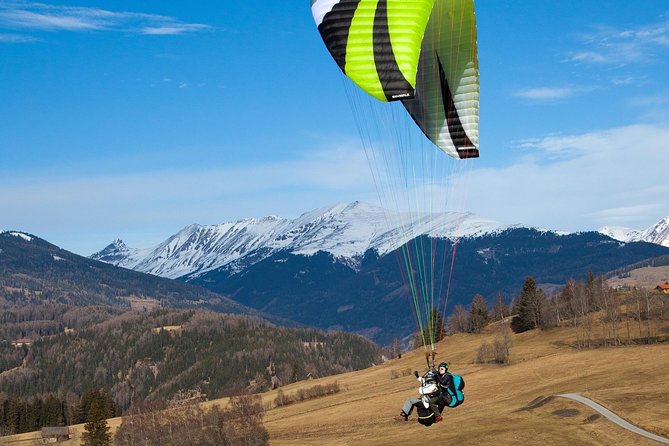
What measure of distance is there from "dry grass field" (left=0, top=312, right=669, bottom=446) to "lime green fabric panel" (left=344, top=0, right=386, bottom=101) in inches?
1812

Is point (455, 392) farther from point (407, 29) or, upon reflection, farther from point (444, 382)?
point (407, 29)

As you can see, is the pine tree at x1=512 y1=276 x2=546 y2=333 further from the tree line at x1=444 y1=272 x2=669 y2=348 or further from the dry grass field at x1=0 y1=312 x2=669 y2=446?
the dry grass field at x1=0 y1=312 x2=669 y2=446

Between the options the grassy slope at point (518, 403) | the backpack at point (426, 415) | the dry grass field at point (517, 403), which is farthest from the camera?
the dry grass field at point (517, 403)

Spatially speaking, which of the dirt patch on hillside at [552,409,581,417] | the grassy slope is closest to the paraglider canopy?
the grassy slope

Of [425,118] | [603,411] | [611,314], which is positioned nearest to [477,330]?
[611,314]

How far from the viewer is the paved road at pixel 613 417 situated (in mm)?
59050

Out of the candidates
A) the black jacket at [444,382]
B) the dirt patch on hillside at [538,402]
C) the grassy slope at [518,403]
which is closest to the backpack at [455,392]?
the black jacket at [444,382]

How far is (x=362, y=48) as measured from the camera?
24.3 metres

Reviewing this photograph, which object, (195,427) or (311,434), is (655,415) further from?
(195,427)

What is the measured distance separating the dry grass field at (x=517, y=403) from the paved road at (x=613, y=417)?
2.43 ft

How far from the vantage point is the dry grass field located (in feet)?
218

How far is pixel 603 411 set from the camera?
7131cm

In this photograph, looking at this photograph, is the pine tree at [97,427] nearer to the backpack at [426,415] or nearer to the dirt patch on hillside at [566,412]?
the dirt patch on hillside at [566,412]

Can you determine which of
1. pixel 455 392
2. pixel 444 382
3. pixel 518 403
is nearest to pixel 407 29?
pixel 444 382
